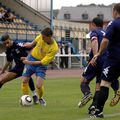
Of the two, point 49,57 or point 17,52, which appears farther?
point 17,52

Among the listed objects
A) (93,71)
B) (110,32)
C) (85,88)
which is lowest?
(85,88)

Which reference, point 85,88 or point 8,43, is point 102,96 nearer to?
point 85,88

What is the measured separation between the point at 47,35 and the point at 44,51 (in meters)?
0.56

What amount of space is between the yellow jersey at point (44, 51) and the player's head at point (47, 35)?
5.7 inches

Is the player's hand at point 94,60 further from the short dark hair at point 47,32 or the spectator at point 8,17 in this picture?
the spectator at point 8,17

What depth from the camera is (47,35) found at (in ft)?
38.0

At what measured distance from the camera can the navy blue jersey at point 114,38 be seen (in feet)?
30.1

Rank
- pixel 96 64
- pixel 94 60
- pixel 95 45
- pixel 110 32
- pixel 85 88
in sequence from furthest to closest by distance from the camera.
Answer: pixel 85 88, pixel 96 64, pixel 95 45, pixel 94 60, pixel 110 32

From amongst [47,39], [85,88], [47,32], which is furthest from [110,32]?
[47,39]

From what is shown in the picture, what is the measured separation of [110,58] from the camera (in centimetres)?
945

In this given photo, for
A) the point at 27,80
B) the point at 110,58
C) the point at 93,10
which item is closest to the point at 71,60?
the point at 27,80

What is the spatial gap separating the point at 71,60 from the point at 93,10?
8158 cm

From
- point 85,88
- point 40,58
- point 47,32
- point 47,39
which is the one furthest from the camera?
point 40,58

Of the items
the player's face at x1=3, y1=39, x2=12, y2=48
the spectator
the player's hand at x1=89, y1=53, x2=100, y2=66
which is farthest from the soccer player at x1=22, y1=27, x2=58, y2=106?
the spectator
